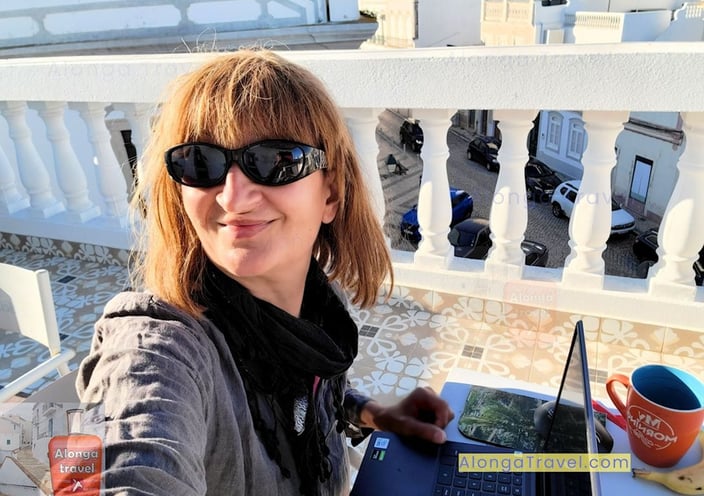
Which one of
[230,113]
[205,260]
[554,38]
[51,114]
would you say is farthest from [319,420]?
[554,38]

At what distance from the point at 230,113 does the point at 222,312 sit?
33cm

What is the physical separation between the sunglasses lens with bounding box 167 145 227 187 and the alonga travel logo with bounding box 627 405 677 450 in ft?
2.93

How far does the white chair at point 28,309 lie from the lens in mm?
1534

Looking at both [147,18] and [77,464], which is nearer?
[77,464]

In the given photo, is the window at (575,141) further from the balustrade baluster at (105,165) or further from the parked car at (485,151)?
the balustrade baluster at (105,165)

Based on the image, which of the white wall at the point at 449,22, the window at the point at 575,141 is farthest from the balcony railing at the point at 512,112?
the white wall at the point at 449,22

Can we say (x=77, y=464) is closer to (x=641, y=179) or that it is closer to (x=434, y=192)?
(x=434, y=192)

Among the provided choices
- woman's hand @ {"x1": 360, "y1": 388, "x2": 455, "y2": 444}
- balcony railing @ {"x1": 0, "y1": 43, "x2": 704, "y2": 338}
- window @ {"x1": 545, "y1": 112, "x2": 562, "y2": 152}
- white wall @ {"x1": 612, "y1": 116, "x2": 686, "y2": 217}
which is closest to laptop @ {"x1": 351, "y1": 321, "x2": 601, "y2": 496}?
woman's hand @ {"x1": 360, "y1": 388, "x2": 455, "y2": 444}

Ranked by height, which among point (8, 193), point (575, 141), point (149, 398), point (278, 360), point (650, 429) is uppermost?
point (149, 398)

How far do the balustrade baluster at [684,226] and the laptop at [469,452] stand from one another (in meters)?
0.95

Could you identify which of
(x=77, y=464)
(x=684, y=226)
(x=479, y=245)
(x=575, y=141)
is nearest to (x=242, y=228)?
(x=77, y=464)

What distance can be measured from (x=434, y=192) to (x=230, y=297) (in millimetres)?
1297

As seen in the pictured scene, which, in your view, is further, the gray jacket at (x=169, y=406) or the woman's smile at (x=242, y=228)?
the woman's smile at (x=242, y=228)

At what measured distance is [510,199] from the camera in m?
1.93
